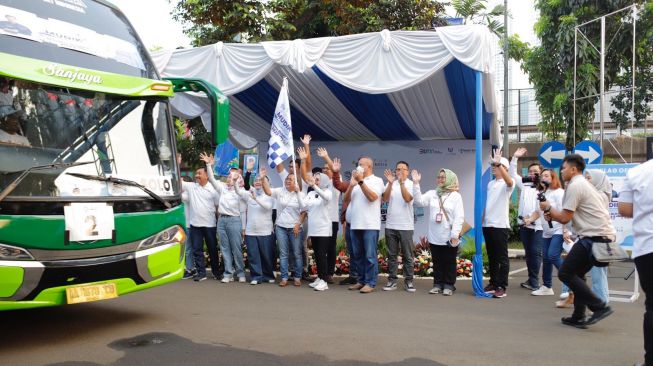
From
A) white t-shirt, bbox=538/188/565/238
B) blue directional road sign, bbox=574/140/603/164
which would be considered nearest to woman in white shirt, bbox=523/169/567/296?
white t-shirt, bbox=538/188/565/238

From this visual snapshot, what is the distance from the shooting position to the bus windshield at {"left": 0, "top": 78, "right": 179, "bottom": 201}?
16.4 ft

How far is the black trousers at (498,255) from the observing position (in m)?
8.30

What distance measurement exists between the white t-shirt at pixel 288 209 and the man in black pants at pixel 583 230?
4.06 meters

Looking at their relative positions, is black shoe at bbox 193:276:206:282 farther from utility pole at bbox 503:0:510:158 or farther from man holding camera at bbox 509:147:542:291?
utility pole at bbox 503:0:510:158

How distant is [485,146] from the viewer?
40.8 ft

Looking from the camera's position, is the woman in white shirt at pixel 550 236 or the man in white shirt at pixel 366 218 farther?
the man in white shirt at pixel 366 218

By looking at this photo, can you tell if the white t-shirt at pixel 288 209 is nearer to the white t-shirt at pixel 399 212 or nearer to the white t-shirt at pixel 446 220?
the white t-shirt at pixel 399 212

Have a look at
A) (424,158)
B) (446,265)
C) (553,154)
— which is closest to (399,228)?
(446,265)

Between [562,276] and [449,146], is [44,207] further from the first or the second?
[449,146]

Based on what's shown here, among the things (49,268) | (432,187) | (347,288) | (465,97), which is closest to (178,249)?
(49,268)

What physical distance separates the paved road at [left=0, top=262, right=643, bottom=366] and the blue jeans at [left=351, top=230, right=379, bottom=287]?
1.56ft

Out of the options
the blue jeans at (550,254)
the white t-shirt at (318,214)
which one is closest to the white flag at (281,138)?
the white t-shirt at (318,214)

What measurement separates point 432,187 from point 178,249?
7110 mm

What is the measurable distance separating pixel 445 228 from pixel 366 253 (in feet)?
3.99
